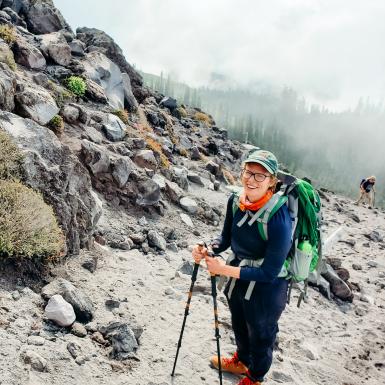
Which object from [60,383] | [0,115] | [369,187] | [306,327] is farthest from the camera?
[369,187]

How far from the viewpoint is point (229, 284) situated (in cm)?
448

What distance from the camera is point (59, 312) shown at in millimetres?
4988

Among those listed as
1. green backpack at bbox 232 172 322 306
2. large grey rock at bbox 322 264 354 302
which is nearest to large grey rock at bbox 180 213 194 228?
large grey rock at bbox 322 264 354 302

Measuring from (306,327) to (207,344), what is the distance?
9.90ft

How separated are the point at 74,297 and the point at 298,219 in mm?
3649

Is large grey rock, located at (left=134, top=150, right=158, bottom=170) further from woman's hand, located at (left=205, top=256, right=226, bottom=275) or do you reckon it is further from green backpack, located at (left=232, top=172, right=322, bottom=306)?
woman's hand, located at (left=205, top=256, right=226, bottom=275)

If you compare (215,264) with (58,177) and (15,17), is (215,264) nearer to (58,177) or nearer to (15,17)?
(58,177)

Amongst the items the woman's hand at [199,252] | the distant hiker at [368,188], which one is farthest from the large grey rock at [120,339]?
the distant hiker at [368,188]

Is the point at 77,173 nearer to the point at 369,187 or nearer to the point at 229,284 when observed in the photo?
the point at 229,284

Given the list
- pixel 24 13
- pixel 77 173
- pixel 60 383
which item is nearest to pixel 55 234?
pixel 77 173

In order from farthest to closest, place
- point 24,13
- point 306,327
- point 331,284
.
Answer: point 24,13 < point 331,284 < point 306,327

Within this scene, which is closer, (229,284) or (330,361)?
(229,284)

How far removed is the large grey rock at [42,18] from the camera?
2681cm

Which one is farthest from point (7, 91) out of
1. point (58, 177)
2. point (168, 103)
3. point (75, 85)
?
point (168, 103)
